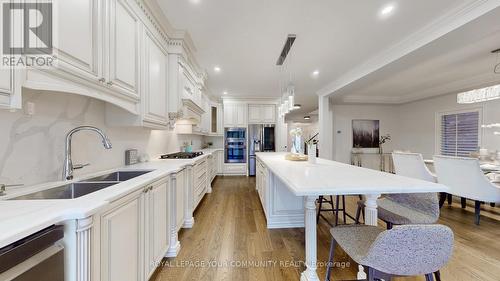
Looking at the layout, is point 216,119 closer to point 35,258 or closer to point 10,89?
point 10,89

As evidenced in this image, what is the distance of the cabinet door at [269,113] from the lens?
6.37 meters

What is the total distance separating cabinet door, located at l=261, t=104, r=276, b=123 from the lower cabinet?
192 inches

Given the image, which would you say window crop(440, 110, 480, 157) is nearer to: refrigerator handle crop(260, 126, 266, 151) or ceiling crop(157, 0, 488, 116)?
ceiling crop(157, 0, 488, 116)

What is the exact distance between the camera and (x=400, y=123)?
684 centimetres

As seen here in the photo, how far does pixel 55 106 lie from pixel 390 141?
844 centimetres

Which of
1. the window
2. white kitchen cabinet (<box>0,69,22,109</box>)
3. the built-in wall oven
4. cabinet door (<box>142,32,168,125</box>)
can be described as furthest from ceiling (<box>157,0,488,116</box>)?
the window

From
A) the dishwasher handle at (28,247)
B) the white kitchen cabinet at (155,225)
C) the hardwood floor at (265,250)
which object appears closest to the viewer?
the dishwasher handle at (28,247)

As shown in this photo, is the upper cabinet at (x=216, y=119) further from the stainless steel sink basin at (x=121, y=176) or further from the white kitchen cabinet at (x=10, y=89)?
the white kitchen cabinet at (x=10, y=89)

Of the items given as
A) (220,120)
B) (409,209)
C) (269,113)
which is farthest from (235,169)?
(409,209)

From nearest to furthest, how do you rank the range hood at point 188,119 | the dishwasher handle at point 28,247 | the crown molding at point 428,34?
the dishwasher handle at point 28,247
the crown molding at point 428,34
the range hood at point 188,119

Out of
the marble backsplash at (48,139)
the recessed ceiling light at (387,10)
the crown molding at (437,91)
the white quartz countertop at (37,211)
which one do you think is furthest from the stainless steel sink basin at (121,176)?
the crown molding at (437,91)

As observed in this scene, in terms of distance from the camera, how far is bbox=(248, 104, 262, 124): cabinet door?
20.9 ft

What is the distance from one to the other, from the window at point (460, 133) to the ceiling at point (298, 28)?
148 inches

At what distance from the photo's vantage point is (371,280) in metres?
1.03
